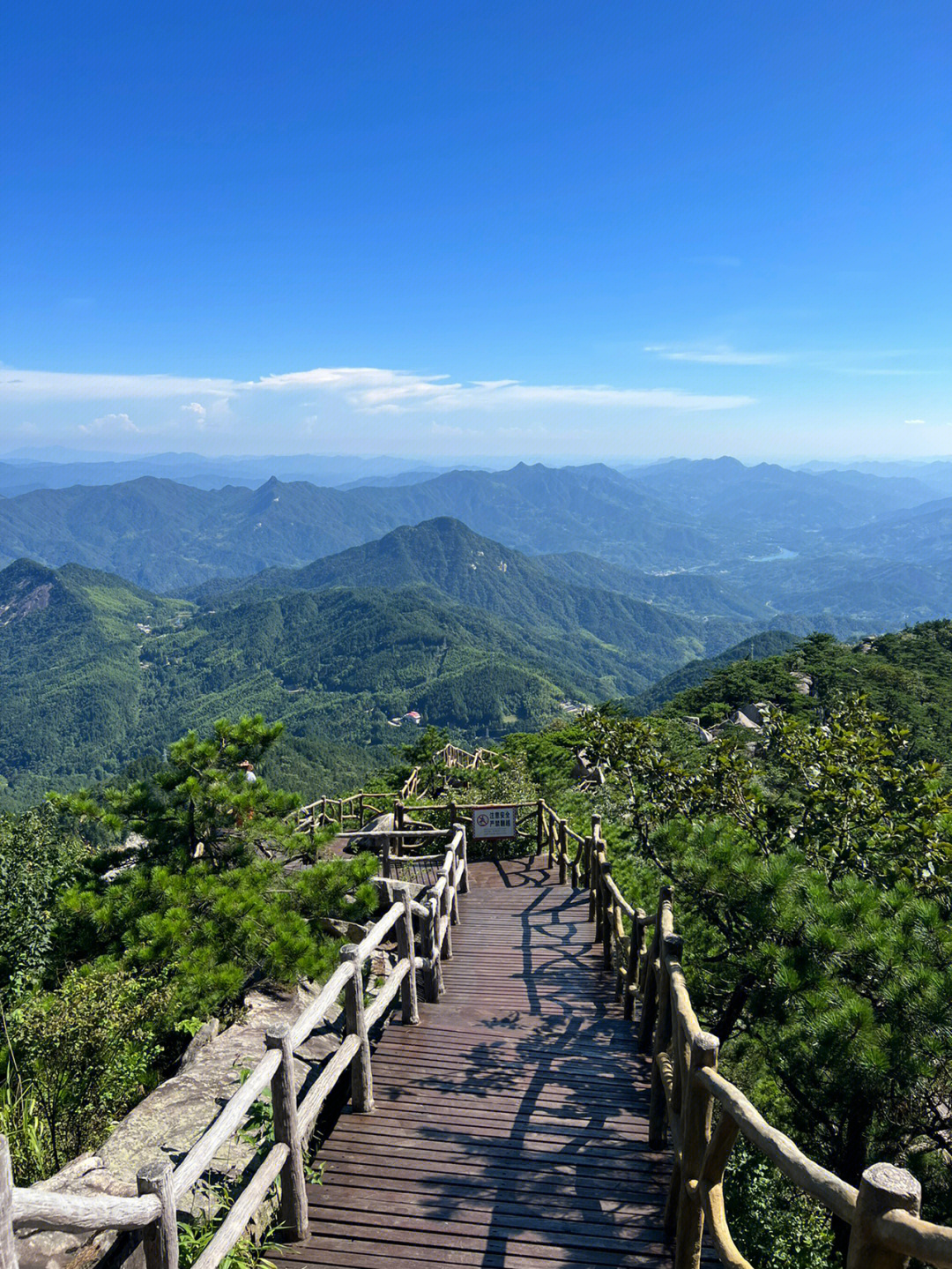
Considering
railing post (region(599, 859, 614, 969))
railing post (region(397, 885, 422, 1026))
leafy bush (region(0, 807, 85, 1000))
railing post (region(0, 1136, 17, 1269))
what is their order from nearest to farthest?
1. railing post (region(0, 1136, 17, 1269))
2. railing post (region(397, 885, 422, 1026))
3. railing post (region(599, 859, 614, 969))
4. leafy bush (region(0, 807, 85, 1000))

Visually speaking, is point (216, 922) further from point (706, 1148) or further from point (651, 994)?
point (706, 1148)

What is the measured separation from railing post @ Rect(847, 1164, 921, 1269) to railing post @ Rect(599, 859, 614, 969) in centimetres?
674

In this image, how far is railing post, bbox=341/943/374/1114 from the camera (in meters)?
5.46

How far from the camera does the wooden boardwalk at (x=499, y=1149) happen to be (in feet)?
14.0

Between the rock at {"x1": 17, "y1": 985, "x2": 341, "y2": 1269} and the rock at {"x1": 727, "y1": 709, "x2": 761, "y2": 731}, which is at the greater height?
the rock at {"x1": 17, "y1": 985, "x2": 341, "y2": 1269}

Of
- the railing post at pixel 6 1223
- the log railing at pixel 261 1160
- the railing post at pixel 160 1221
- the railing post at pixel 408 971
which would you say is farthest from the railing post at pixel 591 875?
the railing post at pixel 6 1223

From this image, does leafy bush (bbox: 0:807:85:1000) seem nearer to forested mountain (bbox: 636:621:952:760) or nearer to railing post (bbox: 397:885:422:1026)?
railing post (bbox: 397:885:422:1026)

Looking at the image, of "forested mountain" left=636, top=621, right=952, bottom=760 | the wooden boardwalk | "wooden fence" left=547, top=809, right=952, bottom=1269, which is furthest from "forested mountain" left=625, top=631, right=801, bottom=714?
"wooden fence" left=547, top=809, right=952, bottom=1269

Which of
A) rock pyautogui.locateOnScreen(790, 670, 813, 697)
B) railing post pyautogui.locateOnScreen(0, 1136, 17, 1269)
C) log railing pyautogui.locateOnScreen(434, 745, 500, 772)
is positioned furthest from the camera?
rock pyautogui.locateOnScreen(790, 670, 813, 697)

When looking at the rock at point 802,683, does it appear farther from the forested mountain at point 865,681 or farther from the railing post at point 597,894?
the railing post at point 597,894

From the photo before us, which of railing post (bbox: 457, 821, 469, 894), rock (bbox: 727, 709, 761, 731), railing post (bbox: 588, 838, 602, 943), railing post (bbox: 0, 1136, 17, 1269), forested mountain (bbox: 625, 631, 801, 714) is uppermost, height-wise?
railing post (bbox: 0, 1136, 17, 1269)

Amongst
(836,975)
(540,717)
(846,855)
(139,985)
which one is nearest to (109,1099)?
(139,985)

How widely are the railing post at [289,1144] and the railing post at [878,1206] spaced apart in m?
3.00

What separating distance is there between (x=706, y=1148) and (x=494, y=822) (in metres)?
11.3
